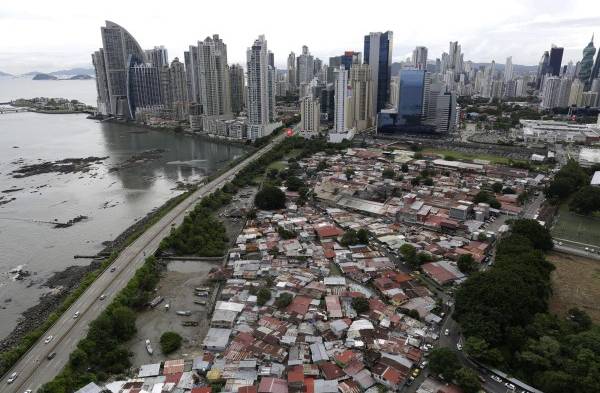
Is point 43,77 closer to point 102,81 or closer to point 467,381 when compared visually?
point 102,81

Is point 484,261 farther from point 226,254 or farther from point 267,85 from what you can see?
A: point 267,85

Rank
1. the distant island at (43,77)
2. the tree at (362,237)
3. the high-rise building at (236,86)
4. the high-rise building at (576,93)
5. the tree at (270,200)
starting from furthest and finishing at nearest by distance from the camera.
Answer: the distant island at (43,77), the high-rise building at (576,93), the high-rise building at (236,86), the tree at (270,200), the tree at (362,237)

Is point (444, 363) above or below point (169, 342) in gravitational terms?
above

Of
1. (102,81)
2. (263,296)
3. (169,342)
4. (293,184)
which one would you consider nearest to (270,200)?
(293,184)

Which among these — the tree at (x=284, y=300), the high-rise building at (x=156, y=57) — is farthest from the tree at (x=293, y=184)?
the high-rise building at (x=156, y=57)

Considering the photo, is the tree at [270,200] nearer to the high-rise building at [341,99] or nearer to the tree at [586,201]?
the tree at [586,201]

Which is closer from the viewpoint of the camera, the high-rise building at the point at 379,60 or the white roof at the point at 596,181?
the white roof at the point at 596,181

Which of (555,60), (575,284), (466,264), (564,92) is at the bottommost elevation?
(575,284)
